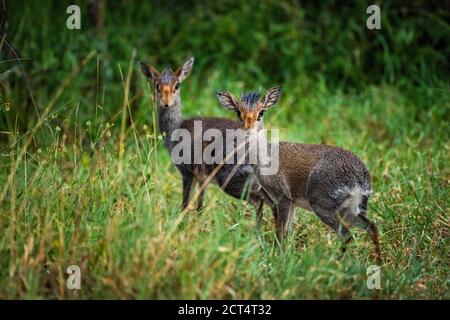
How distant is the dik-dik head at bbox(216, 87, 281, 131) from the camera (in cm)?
542

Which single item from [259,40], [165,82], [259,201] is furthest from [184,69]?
[259,40]

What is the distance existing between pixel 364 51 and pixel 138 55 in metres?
2.58

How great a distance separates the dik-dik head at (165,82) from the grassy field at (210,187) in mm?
306

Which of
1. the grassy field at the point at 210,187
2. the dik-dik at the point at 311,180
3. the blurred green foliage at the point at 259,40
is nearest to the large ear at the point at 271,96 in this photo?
the dik-dik at the point at 311,180

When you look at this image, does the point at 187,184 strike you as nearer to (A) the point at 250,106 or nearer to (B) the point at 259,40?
(A) the point at 250,106

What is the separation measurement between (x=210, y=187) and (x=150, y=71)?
3.91 feet

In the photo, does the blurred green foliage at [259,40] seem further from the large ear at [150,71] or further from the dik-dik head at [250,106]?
the dik-dik head at [250,106]

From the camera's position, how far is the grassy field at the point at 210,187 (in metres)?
4.23

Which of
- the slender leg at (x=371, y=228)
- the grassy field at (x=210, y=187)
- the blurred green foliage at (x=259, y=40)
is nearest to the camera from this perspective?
the grassy field at (x=210, y=187)

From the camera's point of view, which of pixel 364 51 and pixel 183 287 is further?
pixel 364 51

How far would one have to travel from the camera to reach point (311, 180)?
17.5 ft

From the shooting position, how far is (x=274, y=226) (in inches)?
231
